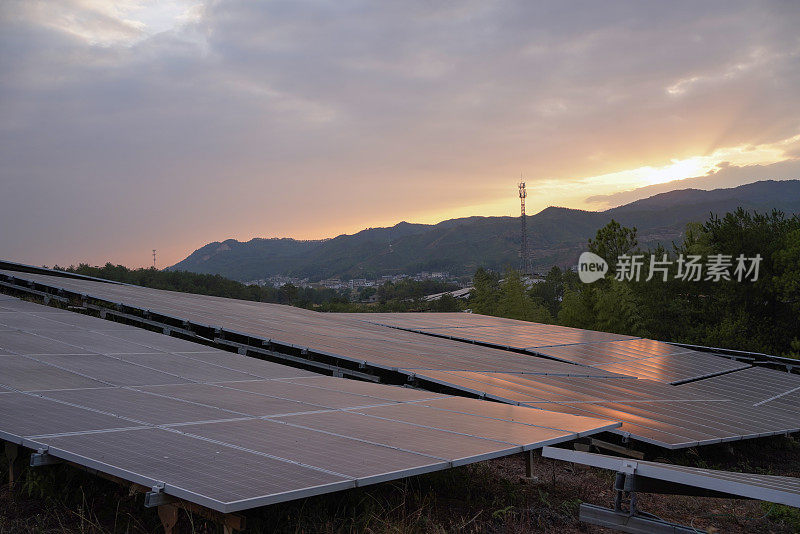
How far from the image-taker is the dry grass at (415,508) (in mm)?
6355

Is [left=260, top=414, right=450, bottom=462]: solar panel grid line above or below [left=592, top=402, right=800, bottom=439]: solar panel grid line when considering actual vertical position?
above

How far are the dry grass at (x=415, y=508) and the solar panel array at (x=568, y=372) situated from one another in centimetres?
188

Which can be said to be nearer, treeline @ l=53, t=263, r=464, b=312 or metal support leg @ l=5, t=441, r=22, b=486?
metal support leg @ l=5, t=441, r=22, b=486

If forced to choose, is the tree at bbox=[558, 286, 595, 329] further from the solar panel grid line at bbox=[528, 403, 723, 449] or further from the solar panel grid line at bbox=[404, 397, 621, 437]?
the solar panel grid line at bbox=[404, 397, 621, 437]

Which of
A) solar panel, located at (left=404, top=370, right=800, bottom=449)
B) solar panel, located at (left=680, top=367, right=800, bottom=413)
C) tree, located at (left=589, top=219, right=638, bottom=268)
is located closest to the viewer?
solar panel, located at (left=404, top=370, right=800, bottom=449)

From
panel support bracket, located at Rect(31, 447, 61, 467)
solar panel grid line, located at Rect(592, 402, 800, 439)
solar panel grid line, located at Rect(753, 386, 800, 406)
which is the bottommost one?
solar panel grid line, located at Rect(753, 386, 800, 406)

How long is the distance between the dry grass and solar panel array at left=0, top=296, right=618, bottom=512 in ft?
2.69

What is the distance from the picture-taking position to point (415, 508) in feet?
24.3

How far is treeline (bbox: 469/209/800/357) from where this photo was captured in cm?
4775

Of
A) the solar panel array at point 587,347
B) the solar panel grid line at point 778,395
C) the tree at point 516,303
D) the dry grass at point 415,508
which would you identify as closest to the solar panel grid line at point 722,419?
the solar panel grid line at point 778,395

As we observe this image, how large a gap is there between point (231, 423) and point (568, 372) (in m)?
12.3

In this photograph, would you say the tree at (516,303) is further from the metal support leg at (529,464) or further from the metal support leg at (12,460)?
the metal support leg at (12,460)

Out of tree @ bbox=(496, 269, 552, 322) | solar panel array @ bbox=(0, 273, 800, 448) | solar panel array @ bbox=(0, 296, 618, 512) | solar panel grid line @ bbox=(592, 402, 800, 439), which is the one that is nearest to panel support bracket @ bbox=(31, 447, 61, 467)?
solar panel array @ bbox=(0, 296, 618, 512)

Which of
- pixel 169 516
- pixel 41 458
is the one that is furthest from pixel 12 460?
pixel 169 516
